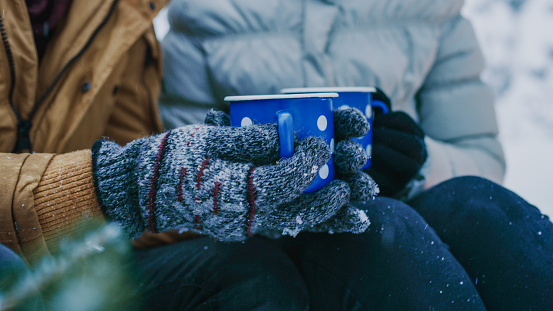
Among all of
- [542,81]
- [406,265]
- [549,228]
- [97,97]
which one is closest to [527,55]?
[542,81]

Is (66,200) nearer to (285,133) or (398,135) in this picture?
(285,133)

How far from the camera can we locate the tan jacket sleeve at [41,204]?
0.60 meters

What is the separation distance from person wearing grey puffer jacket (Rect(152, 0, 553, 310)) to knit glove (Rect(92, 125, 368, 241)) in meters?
0.14

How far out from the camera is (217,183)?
0.56 meters

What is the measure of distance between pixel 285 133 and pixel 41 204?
1.28 feet

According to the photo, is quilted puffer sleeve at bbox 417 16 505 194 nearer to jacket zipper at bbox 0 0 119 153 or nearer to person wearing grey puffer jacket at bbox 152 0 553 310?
person wearing grey puffer jacket at bbox 152 0 553 310

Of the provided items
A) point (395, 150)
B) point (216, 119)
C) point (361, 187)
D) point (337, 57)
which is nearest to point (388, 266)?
point (361, 187)

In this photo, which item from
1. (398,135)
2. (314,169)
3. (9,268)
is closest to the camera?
(9,268)

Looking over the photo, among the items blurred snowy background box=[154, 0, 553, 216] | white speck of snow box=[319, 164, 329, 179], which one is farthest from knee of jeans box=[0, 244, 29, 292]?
blurred snowy background box=[154, 0, 553, 216]

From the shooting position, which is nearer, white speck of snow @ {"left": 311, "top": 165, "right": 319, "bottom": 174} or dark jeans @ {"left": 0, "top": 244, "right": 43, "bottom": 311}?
dark jeans @ {"left": 0, "top": 244, "right": 43, "bottom": 311}

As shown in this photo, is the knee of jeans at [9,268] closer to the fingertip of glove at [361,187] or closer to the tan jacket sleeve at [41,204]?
the tan jacket sleeve at [41,204]

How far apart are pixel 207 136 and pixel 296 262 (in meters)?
0.37

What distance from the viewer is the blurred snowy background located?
2.21 meters

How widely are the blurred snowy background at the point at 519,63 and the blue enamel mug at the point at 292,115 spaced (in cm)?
191
